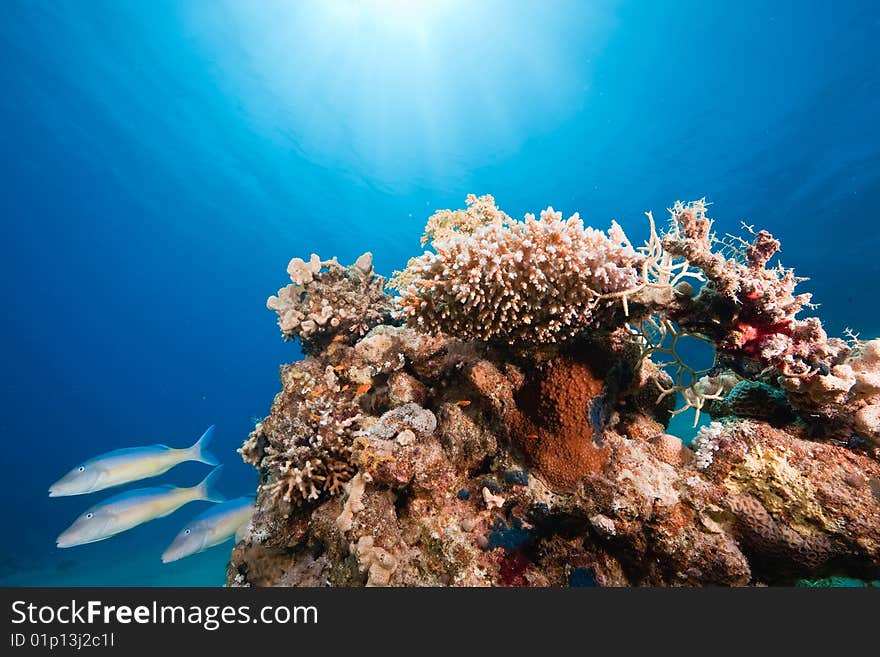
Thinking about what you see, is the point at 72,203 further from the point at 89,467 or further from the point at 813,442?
the point at 813,442

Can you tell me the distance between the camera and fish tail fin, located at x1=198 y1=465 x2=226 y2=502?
5348 mm

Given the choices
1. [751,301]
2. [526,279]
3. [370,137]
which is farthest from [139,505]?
[370,137]

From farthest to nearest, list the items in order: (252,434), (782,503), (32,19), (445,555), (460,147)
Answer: (460,147), (32,19), (252,434), (445,555), (782,503)

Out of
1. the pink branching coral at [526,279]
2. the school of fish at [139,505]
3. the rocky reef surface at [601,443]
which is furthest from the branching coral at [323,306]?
the pink branching coral at [526,279]

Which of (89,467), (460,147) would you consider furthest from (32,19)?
(89,467)

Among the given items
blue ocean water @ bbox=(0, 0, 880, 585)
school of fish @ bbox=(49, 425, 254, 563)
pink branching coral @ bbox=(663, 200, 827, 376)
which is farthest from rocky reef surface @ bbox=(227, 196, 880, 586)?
blue ocean water @ bbox=(0, 0, 880, 585)

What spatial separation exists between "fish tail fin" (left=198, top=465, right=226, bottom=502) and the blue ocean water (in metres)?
18.8

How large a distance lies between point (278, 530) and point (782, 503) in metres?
4.48

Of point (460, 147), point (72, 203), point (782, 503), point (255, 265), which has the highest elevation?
point (255, 265)

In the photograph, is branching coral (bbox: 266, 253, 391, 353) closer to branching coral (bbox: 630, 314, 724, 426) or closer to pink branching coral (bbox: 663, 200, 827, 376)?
branching coral (bbox: 630, 314, 724, 426)

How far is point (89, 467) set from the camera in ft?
14.6

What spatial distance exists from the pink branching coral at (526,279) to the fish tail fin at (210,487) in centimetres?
451

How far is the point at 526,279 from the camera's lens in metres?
2.90

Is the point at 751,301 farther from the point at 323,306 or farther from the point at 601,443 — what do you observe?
the point at 323,306
